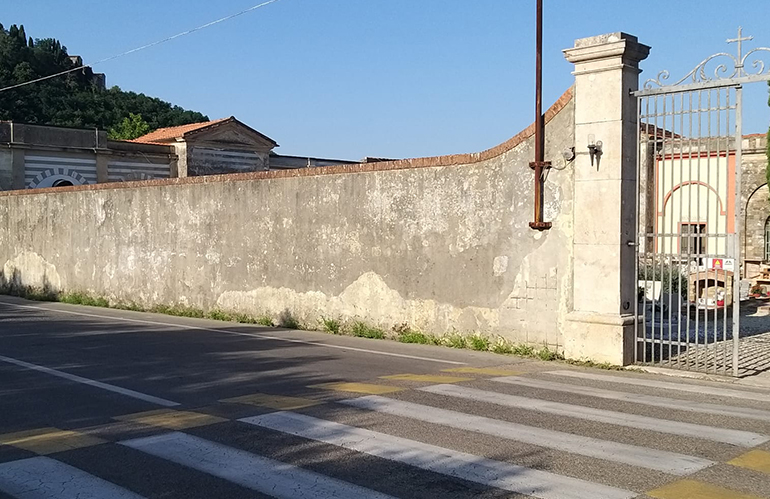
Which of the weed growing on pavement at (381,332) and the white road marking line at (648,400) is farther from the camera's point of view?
the weed growing on pavement at (381,332)

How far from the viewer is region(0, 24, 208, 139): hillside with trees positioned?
191ft

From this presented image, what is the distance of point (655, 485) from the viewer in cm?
507

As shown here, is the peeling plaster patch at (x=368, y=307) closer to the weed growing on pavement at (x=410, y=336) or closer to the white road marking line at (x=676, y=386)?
the weed growing on pavement at (x=410, y=336)

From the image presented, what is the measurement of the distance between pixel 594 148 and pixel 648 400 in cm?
403

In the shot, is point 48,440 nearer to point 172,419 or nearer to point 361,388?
point 172,419

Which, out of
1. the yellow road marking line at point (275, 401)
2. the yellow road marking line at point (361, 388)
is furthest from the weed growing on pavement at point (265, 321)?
the yellow road marking line at point (275, 401)

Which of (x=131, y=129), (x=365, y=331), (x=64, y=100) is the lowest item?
(x=365, y=331)

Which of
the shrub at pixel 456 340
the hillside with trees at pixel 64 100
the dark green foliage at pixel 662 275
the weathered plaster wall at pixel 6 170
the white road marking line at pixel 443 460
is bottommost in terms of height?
the white road marking line at pixel 443 460

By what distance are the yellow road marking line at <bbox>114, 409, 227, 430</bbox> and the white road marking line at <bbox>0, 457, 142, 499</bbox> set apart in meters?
1.28

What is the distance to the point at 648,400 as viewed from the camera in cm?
804

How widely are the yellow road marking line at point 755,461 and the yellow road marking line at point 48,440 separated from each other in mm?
5012

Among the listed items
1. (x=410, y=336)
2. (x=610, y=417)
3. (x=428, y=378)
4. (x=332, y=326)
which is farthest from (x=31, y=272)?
(x=610, y=417)

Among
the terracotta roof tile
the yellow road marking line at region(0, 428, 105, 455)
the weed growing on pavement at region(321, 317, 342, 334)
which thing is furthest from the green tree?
the yellow road marking line at region(0, 428, 105, 455)

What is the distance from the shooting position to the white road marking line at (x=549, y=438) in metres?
5.61
